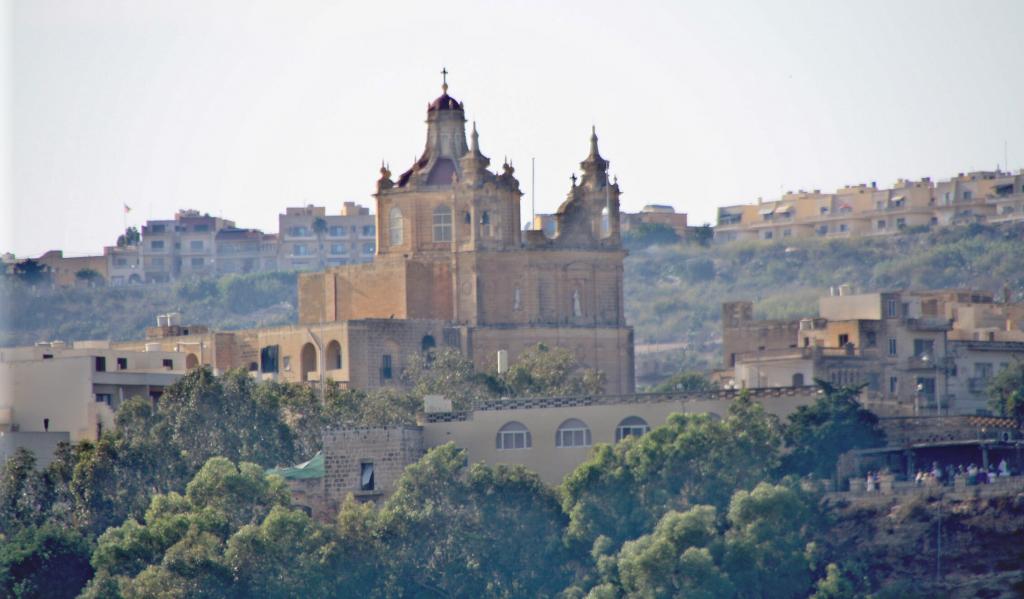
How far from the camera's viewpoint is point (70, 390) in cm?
9319

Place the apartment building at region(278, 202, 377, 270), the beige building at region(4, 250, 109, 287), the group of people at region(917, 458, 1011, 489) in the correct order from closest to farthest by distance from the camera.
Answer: the group of people at region(917, 458, 1011, 489)
the beige building at region(4, 250, 109, 287)
the apartment building at region(278, 202, 377, 270)

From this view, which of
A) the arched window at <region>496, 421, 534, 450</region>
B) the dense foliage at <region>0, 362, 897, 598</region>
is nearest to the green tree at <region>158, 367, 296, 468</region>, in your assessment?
the dense foliage at <region>0, 362, 897, 598</region>

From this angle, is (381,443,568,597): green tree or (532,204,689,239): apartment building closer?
(381,443,568,597): green tree

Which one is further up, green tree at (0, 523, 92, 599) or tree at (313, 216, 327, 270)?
tree at (313, 216, 327, 270)

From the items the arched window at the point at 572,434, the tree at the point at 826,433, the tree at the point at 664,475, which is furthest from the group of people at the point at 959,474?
the arched window at the point at 572,434

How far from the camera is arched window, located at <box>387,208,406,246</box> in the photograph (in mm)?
104994

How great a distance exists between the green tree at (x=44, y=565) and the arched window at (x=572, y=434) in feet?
41.9

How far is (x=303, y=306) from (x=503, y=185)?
8637 mm

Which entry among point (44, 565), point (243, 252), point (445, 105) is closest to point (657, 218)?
point (243, 252)

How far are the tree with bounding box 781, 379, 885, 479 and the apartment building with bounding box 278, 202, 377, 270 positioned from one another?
106 metres

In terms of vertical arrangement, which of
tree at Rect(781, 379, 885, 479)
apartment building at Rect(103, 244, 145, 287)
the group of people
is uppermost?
apartment building at Rect(103, 244, 145, 287)

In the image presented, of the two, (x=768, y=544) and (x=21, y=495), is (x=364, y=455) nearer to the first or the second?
(x=21, y=495)

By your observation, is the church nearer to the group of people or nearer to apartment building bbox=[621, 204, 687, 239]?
the group of people

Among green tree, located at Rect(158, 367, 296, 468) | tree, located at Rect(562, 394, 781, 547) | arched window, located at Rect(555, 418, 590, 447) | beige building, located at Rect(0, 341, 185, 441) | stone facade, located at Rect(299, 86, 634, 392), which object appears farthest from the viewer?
stone facade, located at Rect(299, 86, 634, 392)
